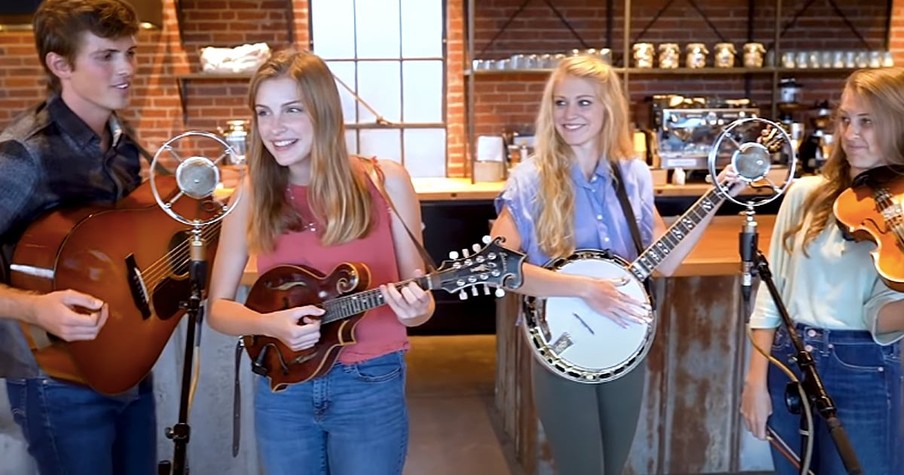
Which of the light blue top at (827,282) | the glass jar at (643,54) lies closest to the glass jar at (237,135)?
the glass jar at (643,54)

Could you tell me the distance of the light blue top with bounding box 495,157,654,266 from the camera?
1.96 m

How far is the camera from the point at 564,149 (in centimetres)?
199

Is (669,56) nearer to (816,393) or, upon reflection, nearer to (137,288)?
(816,393)

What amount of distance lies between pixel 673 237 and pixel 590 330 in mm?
307

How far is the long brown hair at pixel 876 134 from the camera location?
1.61 meters

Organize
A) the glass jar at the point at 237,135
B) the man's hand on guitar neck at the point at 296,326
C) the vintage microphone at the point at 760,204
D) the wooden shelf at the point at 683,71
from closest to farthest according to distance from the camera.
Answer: the vintage microphone at the point at 760,204
the man's hand on guitar neck at the point at 296,326
the glass jar at the point at 237,135
the wooden shelf at the point at 683,71

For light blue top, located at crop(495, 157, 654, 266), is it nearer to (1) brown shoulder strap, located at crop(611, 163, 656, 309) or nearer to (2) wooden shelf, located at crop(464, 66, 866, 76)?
(1) brown shoulder strap, located at crop(611, 163, 656, 309)

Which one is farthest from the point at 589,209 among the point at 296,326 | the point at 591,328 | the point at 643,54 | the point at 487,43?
the point at 487,43

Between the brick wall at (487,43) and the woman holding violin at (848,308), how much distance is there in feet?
13.1

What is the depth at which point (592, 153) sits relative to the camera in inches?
79.0

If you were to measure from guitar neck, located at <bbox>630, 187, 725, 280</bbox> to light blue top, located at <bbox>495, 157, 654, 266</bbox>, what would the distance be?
88mm

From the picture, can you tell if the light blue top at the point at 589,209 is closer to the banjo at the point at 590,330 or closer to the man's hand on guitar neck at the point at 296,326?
the banjo at the point at 590,330

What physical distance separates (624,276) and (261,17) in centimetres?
425

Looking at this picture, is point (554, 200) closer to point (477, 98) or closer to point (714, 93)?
point (477, 98)
